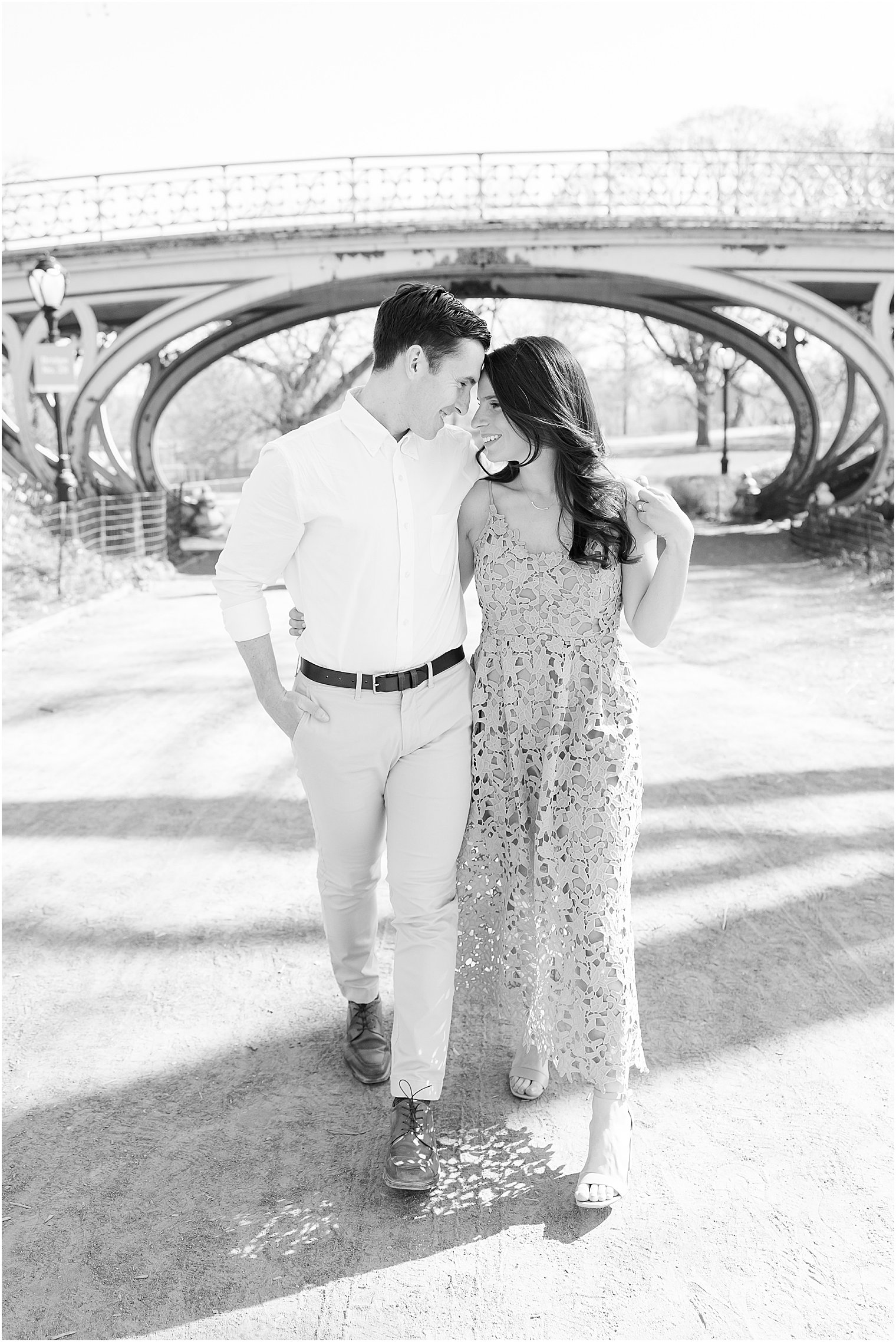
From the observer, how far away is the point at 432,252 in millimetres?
17578

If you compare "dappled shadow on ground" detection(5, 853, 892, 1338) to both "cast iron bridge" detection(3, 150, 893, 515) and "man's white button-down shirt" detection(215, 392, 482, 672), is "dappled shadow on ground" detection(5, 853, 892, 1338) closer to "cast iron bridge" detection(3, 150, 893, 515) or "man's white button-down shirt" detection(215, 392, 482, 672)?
"man's white button-down shirt" detection(215, 392, 482, 672)

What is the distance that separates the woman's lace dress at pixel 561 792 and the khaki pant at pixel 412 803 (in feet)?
0.37

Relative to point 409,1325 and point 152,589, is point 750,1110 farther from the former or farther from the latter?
point 152,589

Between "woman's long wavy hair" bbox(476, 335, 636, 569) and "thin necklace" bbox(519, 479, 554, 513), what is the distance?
39 mm

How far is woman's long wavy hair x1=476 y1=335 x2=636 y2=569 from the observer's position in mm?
2660

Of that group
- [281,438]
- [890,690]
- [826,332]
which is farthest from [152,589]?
[281,438]

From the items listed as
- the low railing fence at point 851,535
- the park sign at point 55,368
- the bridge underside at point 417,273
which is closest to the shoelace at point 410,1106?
the low railing fence at point 851,535

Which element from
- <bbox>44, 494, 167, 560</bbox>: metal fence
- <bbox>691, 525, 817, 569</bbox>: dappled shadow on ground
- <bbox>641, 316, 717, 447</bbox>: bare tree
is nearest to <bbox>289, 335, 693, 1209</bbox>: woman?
<bbox>44, 494, 167, 560</bbox>: metal fence

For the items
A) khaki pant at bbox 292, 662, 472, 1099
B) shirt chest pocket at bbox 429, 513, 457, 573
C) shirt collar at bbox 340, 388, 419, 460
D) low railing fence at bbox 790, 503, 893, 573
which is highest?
shirt collar at bbox 340, 388, 419, 460

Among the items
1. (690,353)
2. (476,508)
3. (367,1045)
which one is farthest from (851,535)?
(690,353)

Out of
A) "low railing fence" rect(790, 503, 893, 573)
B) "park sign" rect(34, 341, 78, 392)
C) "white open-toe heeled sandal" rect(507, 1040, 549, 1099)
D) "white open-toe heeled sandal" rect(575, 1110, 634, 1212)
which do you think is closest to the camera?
"white open-toe heeled sandal" rect(575, 1110, 634, 1212)

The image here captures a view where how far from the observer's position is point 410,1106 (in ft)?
9.00

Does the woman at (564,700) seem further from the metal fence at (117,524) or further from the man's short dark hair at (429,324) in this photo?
the metal fence at (117,524)

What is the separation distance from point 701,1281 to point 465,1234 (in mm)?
512
